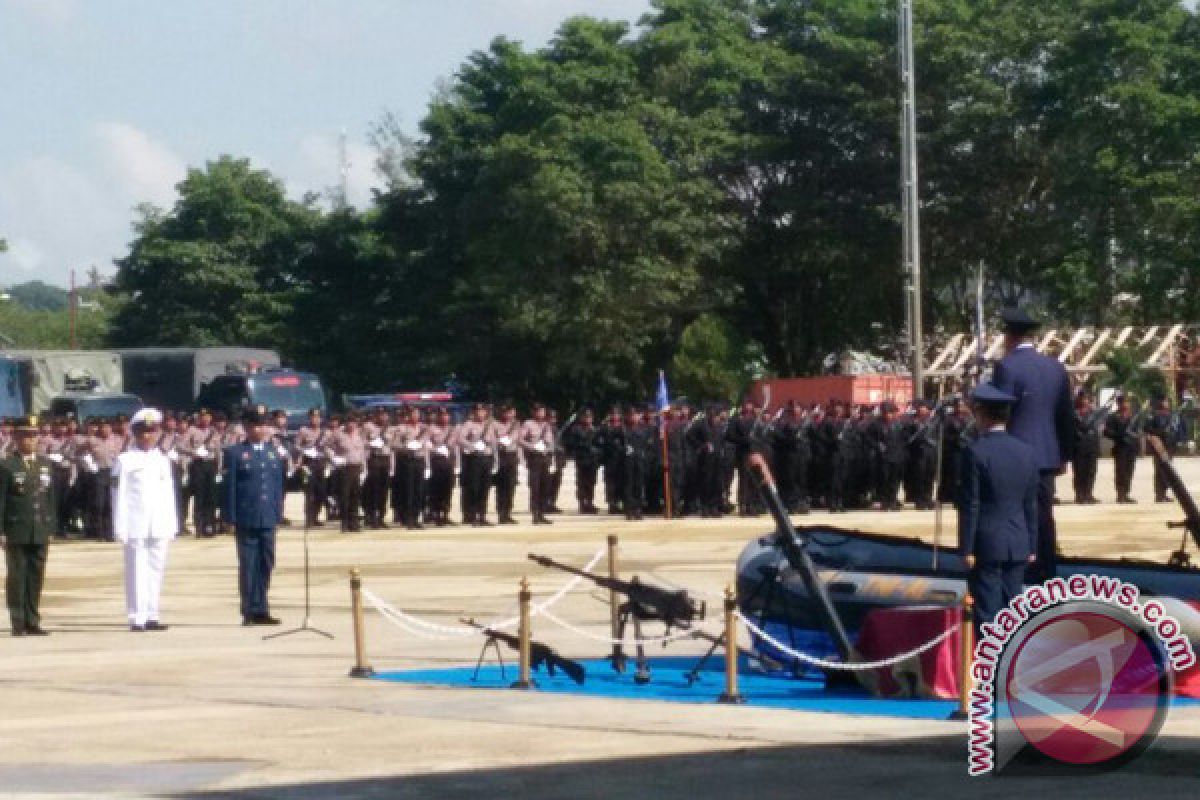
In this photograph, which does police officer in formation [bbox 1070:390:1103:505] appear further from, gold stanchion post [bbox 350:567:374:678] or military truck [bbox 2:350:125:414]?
military truck [bbox 2:350:125:414]

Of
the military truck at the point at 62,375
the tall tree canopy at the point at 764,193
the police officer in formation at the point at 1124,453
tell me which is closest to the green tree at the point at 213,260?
the tall tree canopy at the point at 764,193

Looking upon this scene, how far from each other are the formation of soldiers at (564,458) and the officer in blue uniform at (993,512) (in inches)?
889

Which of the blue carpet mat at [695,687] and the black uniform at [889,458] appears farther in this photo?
Result: the black uniform at [889,458]

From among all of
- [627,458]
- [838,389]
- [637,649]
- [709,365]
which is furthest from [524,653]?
[709,365]

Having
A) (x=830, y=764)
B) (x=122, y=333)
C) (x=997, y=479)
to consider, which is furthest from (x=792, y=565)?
(x=122, y=333)

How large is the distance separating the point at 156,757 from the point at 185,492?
25.1 metres

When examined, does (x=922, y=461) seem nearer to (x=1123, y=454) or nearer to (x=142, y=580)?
(x=1123, y=454)

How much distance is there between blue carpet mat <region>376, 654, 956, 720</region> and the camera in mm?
14766

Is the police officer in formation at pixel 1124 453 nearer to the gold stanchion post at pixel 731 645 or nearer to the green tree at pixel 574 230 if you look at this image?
the gold stanchion post at pixel 731 645

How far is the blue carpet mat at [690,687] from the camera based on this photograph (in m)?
14.8

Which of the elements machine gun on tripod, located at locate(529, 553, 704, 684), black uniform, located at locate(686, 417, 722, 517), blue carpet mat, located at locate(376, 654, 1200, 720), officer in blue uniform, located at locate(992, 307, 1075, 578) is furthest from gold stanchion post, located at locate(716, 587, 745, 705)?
black uniform, located at locate(686, 417, 722, 517)

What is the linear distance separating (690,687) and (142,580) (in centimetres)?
686

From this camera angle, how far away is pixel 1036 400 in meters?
14.8

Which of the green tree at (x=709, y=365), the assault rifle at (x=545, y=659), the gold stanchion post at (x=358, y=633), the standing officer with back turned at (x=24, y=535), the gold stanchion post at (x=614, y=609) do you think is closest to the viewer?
the assault rifle at (x=545, y=659)
